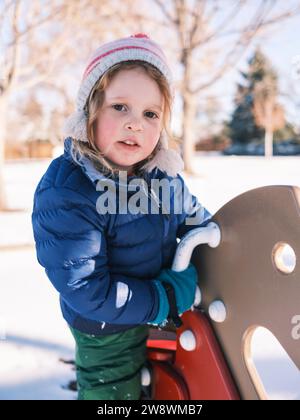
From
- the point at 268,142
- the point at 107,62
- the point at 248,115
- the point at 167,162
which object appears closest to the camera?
the point at 107,62

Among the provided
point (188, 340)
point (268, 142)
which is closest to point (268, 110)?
point (268, 142)

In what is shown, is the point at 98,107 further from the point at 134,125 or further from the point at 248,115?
the point at 248,115

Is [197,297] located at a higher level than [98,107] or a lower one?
lower

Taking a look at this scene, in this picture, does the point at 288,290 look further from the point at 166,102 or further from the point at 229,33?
the point at 229,33

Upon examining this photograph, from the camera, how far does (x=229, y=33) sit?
8266 mm

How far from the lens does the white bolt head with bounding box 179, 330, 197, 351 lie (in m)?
1.14

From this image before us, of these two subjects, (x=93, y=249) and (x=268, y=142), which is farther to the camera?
(x=268, y=142)

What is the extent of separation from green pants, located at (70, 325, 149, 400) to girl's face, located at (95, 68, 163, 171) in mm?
502

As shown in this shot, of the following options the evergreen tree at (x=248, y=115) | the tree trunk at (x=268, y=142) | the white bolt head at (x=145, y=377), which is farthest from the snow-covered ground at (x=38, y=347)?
the evergreen tree at (x=248, y=115)

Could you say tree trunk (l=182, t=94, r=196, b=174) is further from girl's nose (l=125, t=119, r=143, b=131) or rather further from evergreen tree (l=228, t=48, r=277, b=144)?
evergreen tree (l=228, t=48, r=277, b=144)

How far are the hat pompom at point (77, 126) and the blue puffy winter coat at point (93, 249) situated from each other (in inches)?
1.6

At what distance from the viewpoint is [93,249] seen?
1.02 metres

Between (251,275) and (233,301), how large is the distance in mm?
101
